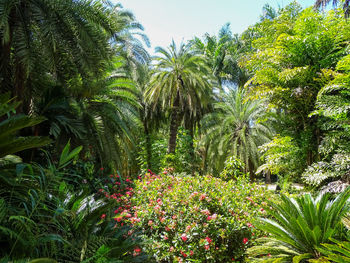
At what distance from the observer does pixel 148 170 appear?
7.79m

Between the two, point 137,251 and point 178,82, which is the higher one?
point 178,82

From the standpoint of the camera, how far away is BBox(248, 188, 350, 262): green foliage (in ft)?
10.8

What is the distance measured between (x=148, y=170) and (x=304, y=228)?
5.10 meters

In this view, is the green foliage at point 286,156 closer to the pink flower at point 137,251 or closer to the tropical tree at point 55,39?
the tropical tree at point 55,39

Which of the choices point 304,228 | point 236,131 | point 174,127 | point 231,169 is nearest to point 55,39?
point 231,169

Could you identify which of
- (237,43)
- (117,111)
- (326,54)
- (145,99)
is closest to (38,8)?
(117,111)

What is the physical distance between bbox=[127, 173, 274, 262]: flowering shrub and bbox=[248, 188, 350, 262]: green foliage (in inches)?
23.0

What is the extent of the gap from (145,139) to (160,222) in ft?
31.8

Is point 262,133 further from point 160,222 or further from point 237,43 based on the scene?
point 237,43

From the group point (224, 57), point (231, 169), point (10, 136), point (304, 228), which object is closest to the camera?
point (10, 136)

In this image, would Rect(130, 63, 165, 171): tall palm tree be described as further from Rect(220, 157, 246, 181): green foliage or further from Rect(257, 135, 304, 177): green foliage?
Rect(257, 135, 304, 177): green foliage

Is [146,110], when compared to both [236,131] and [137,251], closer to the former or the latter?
[236,131]

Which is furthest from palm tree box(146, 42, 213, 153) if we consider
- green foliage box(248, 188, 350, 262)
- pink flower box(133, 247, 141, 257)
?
pink flower box(133, 247, 141, 257)

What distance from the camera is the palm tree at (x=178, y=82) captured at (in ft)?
39.5
